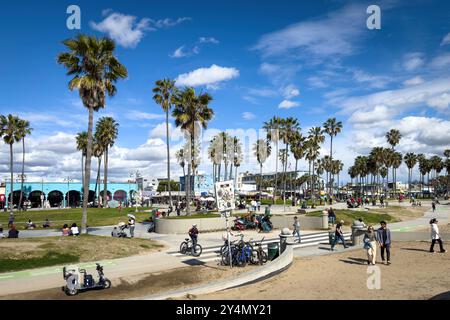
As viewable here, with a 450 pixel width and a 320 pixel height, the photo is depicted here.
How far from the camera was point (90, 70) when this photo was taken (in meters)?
25.5

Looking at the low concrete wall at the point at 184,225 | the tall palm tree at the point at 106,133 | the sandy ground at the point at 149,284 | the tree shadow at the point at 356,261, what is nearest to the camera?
the sandy ground at the point at 149,284

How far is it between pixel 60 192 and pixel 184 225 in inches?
2457

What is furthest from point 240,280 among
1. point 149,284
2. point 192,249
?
point 192,249

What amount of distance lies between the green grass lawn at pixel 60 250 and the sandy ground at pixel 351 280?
31.3ft

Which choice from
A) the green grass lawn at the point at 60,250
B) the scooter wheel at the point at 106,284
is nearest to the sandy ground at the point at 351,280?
the scooter wheel at the point at 106,284

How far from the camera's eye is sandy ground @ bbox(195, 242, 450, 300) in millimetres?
10438

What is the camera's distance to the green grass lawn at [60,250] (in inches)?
658

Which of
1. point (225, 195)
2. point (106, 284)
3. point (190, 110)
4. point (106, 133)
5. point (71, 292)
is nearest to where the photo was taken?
point (71, 292)

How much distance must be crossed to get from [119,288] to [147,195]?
284 feet

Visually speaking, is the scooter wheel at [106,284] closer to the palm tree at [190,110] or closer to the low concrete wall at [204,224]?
the low concrete wall at [204,224]

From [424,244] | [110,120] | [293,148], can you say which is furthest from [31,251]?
[293,148]

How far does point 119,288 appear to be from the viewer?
12891mm

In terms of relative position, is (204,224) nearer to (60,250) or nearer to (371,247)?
(60,250)
